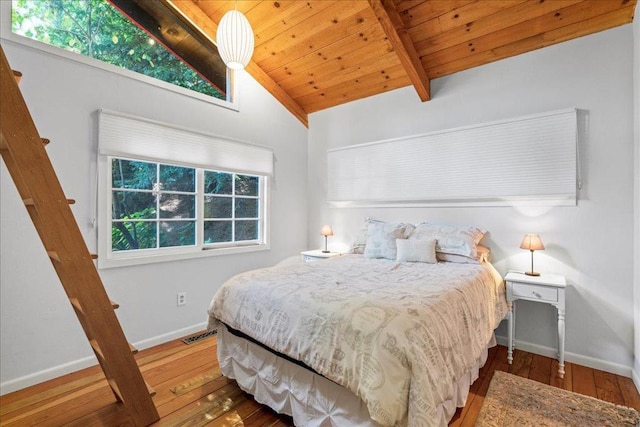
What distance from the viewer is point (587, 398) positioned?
1.97 m

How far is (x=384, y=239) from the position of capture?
300cm

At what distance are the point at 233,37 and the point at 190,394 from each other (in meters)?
2.46

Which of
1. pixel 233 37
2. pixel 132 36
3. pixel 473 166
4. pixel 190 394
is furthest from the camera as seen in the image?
pixel 473 166

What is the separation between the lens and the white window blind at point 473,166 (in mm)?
2518

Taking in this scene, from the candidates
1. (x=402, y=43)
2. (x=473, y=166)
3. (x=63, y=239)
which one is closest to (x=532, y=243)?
(x=473, y=166)

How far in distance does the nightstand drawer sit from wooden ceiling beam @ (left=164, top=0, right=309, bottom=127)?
3206mm

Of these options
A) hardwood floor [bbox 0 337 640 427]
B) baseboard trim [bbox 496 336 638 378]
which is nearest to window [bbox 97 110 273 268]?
hardwood floor [bbox 0 337 640 427]

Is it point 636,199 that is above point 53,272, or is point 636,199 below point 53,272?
above

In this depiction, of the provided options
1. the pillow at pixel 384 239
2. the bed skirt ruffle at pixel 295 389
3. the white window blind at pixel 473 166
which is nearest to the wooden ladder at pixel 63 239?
the bed skirt ruffle at pixel 295 389

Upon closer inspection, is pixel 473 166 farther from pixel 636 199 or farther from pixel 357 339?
pixel 357 339

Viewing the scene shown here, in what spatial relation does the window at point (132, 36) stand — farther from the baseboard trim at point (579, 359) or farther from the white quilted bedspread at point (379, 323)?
the baseboard trim at point (579, 359)

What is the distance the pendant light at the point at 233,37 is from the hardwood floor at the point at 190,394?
2311 millimetres

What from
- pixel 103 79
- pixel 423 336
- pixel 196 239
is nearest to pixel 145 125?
pixel 103 79

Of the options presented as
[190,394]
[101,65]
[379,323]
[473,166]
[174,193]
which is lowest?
[190,394]
